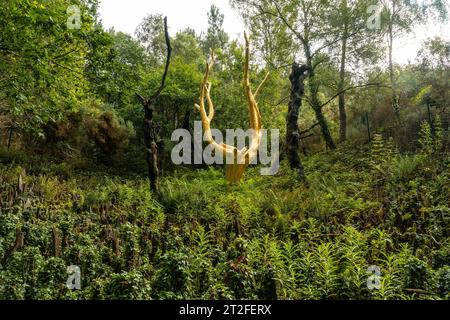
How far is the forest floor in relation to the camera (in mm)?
2848

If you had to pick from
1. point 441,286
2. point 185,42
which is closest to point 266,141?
point 441,286

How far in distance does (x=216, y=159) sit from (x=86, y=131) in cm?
479

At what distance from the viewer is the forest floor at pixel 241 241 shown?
9.34ft

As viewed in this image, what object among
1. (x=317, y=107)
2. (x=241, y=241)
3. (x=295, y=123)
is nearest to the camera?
(x=241, y=241)

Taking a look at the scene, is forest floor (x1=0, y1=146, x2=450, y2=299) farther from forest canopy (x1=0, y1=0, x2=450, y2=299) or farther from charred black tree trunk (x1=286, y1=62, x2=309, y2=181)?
charred black tree trunk (x1=286, y1=62, x2=309, y2=181)

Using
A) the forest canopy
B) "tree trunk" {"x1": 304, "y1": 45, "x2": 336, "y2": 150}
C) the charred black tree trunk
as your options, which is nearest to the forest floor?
the forest canopy

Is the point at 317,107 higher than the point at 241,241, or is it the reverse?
the point at 317,107

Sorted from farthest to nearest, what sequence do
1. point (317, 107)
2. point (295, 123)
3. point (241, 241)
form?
point (317, 107) < point (295, 123) < point (241, 241)

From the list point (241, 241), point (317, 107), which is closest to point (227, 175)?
point (241, 241)

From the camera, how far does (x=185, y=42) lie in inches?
1326

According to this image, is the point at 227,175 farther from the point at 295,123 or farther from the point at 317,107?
the point at 317,107

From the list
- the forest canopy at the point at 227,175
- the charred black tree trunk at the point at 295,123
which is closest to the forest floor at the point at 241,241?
the forest canopy at the point at 227,175

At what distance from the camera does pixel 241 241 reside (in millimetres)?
3648

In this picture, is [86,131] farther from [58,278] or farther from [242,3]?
[58,278]
